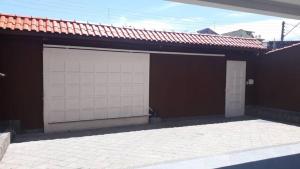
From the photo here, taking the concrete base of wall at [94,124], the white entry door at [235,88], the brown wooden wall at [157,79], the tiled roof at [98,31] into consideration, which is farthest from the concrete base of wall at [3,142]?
the white entry door at [235,88]

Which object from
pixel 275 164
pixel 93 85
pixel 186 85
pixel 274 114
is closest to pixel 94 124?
pixel 93 85

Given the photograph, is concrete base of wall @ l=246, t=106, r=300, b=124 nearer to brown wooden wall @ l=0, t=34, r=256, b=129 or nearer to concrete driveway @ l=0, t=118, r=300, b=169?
brown wooden wall @ l=0, t=34, r=256, b=129

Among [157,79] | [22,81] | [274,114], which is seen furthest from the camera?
[274,114]

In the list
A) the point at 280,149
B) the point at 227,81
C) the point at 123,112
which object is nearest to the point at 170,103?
the point at 123,112

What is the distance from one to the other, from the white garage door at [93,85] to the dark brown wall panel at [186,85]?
0.47 meters

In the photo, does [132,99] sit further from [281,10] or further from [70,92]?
[281,10]

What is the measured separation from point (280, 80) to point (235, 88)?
180cm

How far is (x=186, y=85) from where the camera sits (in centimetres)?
1170

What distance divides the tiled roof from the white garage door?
60 centimetres

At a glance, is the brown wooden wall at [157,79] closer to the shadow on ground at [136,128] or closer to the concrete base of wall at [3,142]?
the shadow on ground at [136,128]

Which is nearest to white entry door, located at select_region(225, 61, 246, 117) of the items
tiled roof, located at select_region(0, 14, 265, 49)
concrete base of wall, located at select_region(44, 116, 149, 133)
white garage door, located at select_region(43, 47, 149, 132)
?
tiled roof, located at select_region(0, 14, 265, 49)

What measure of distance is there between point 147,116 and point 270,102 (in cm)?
566

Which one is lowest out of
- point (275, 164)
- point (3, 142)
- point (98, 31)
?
point (275, 164)

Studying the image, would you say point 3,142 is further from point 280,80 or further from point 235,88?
point 280,80
